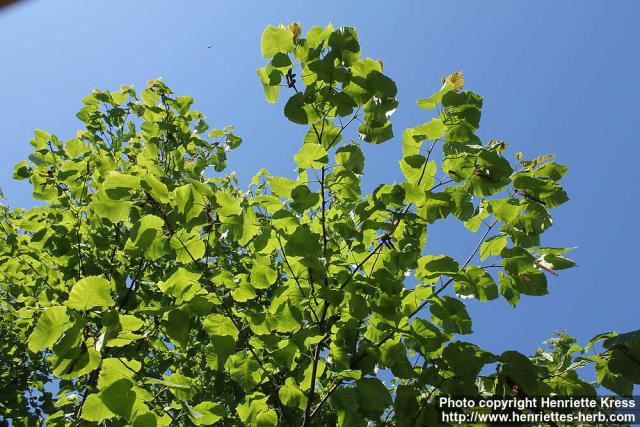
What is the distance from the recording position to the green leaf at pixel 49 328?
143 centimetres

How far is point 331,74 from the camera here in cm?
191

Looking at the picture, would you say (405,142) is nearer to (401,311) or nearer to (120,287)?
(401,311)

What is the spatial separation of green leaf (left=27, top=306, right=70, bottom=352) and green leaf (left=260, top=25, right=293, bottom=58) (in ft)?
4.21

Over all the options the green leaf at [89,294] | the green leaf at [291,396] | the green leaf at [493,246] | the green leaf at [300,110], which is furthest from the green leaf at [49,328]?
the green leaf at [493,246]

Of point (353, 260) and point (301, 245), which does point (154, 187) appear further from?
point (353, 260)

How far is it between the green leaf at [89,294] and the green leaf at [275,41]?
1.15 meters

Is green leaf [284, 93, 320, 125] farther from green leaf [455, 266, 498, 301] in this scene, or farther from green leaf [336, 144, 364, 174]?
green leaf [455, 266, 498, 301]

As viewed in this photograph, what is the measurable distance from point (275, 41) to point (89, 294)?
124 cm

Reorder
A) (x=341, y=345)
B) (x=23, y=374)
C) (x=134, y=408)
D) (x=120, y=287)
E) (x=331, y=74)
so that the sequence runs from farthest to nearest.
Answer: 1. (x=23, y=374)
2. (x=120, y=287)
3. (x=341, y=345)
4. (x=331, y=74)
5. (x=134, y=408)

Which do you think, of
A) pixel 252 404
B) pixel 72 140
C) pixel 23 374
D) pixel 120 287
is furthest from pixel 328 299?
pixel 23 374

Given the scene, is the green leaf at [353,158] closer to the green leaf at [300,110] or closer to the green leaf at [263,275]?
the green leaf at [300,110]

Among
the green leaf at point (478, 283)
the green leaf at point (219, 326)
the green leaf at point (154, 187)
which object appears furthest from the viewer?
the green leaf at point (478, 283)

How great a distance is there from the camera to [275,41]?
1956 millimetres

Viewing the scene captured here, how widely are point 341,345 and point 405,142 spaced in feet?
3.17
